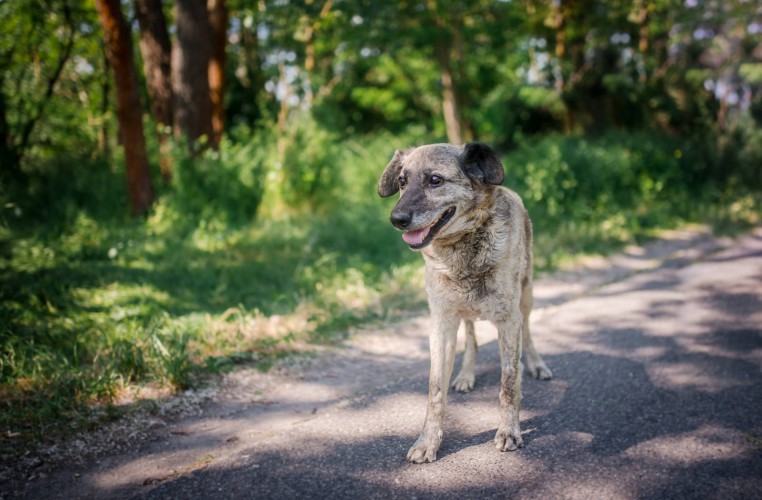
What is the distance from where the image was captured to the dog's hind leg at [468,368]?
425cm

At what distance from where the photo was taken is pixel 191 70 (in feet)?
35.2

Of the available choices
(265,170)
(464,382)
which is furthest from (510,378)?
(265,170)

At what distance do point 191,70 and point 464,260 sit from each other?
9.19 meters

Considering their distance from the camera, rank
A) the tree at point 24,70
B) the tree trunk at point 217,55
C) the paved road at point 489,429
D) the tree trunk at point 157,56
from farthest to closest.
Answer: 1. the tree trunk at point 217,55
2. the tree trunk at point 157,56
3. the tree at point 24,70
4. the paved road at point 489,429

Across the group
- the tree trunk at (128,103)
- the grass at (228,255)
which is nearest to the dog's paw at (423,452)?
the grass at (228,255)

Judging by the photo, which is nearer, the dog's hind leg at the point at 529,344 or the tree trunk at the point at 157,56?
the dog's hind leg at the point at 529,344

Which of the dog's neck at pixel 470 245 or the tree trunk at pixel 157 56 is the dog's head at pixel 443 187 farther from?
the tree trunk at pixel 157 56

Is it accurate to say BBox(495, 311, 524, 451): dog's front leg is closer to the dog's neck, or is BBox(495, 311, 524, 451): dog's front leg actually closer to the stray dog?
the stray dog

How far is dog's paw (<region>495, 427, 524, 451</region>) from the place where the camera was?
3.32 m

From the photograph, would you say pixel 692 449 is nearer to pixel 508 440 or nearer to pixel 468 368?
pixel 508 440

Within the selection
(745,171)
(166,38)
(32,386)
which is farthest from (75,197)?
(745,171)

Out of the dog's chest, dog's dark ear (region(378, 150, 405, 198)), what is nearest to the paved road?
the dog's chest

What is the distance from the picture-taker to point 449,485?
3000 mm

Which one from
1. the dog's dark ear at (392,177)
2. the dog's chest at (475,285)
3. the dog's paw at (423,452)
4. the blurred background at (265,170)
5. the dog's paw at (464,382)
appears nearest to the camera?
the dog's paw at (423,452)
